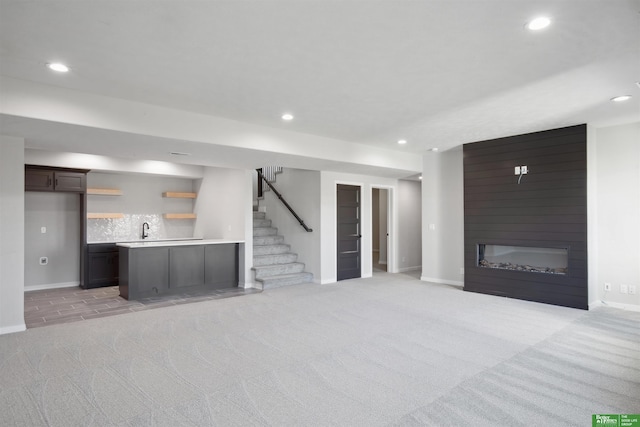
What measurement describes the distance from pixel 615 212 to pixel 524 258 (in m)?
1.40

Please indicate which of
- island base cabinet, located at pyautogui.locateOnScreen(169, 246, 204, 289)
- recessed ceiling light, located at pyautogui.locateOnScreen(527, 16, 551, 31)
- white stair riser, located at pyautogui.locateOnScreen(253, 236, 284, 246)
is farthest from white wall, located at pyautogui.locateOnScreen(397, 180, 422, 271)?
recessed ceiling light, located at pyautogui.locateOnScreen(527, 16, 551, 31)

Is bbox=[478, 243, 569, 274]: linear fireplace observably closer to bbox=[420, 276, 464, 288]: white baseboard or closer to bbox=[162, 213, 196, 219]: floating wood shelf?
bbox=[420, 276, 464, 288]: white baseboard

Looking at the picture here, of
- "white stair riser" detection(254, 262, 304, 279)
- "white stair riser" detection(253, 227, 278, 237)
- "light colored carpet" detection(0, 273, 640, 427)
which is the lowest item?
"light colored carpet" detection(0, 273, 640, 427)

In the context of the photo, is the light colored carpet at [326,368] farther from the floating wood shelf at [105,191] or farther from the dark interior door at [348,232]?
the floating wood shelf at [105,191]

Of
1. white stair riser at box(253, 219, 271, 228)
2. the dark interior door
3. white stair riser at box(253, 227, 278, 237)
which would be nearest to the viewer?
the dark interior door

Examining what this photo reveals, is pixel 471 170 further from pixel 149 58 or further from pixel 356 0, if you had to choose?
pixel 149 58

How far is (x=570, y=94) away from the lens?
12.9 ft

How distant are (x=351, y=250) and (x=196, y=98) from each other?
190 inches

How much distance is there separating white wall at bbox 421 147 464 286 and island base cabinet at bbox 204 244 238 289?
12.7ft

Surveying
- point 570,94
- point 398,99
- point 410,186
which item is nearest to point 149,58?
point 398,99

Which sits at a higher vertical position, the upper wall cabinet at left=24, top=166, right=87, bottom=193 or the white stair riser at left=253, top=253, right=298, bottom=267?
the upper wall cabinet at left=24, top=166, right=87, bottom=193

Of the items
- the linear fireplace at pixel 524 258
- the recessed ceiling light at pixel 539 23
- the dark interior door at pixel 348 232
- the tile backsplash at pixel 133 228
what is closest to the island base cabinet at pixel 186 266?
the tile backsplash at pixel 133 228

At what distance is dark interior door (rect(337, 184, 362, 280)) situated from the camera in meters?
7.63

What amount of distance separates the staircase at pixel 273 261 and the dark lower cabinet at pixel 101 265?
2682mm
